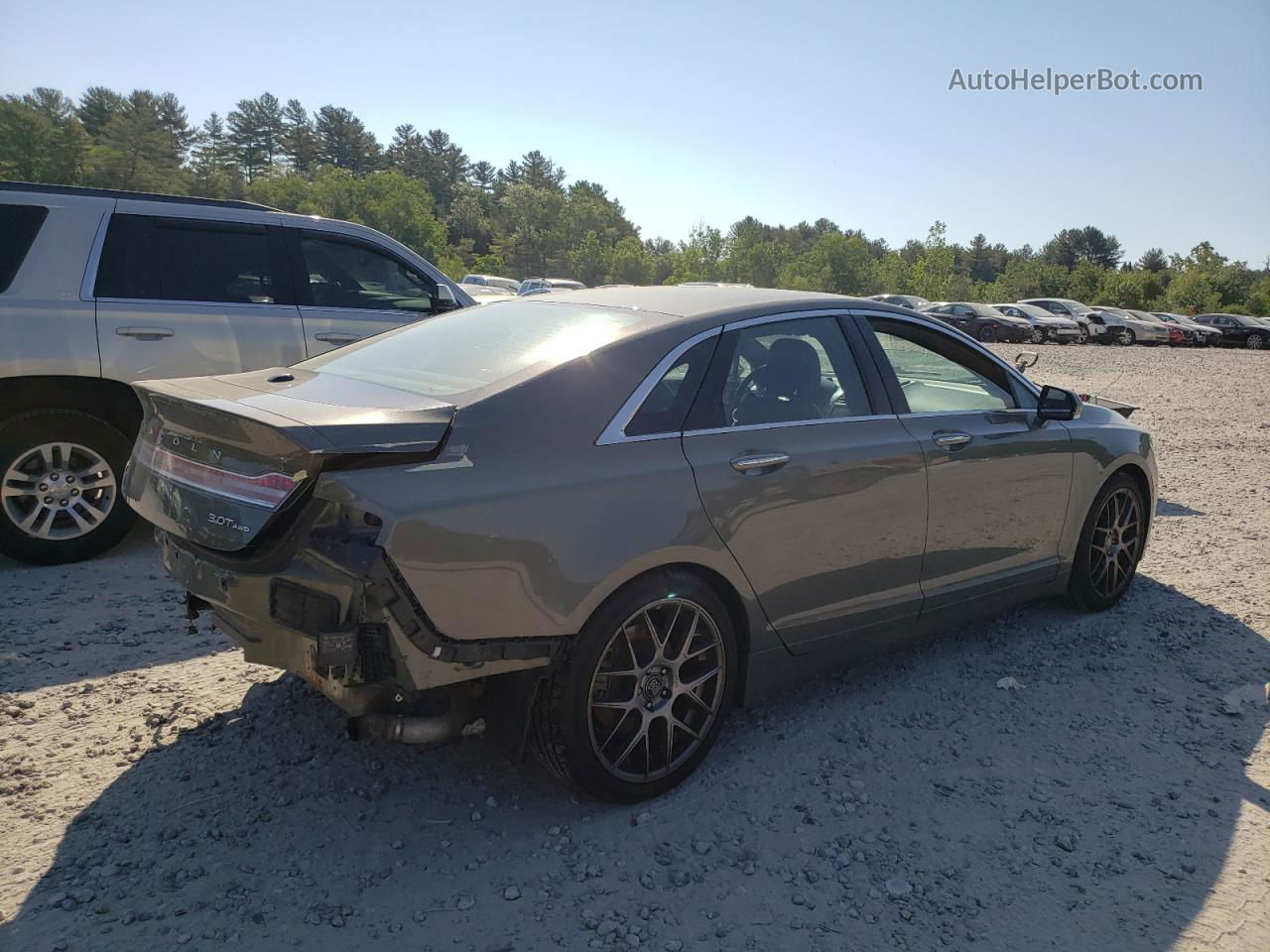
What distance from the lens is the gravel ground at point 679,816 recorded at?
261 centimetres

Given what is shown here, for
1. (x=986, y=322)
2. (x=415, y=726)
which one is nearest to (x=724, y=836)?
(x=415, y=726)

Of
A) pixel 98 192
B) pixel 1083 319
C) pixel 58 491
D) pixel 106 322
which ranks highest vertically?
pixel 98 192

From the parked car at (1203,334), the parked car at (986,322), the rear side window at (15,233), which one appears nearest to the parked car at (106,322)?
the rear side window at (15,233)

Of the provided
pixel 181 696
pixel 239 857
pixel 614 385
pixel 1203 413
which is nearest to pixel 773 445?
pixel 614 385

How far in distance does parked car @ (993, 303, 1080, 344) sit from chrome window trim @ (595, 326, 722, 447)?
127 ft

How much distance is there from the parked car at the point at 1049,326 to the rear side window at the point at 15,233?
38.6 metres

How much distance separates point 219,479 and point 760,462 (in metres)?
1.77

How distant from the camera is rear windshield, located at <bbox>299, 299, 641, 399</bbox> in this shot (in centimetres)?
318

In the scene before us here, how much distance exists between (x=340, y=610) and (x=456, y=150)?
517 feet

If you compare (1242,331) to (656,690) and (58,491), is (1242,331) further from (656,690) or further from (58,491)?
(58,491)

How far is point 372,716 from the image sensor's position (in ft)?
9.16

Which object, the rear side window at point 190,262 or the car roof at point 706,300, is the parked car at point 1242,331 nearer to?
the car roof at point 706,300

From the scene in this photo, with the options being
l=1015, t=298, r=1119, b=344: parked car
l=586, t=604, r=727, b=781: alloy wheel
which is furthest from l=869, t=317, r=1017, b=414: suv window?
l=1015, t=298, r=1119, b=344: parked car

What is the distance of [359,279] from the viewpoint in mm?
6590
